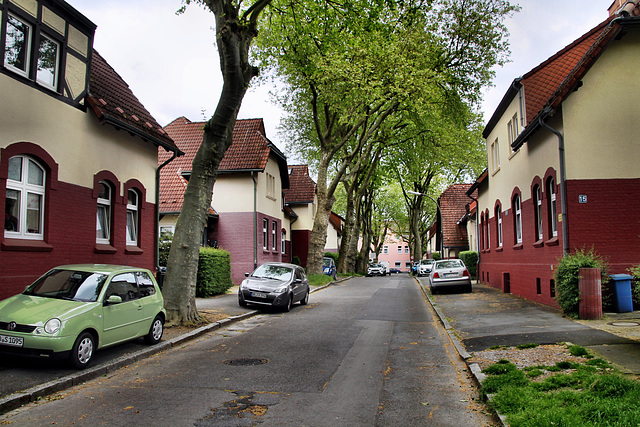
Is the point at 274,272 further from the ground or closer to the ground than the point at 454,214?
closer to the ground

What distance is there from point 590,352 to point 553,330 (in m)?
2.51

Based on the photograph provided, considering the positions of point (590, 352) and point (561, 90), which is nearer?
point (590, 352)

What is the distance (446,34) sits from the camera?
26.1 meters

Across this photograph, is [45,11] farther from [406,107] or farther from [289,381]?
[406,107]

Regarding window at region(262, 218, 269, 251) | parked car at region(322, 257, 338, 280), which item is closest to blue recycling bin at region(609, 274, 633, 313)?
window at region(262, 218, 269, 251)

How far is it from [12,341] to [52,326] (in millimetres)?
561

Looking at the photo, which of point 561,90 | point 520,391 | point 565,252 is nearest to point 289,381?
point 520,391

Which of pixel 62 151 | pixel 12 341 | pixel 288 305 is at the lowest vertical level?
pixel 288 305

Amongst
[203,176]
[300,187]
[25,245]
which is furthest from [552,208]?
[300,187]

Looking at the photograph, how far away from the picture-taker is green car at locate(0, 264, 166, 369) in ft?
23.9

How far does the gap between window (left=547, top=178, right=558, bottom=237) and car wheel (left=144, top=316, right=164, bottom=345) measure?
11.3m

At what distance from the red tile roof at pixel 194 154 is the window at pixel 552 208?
15852 millimetres

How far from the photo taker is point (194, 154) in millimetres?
29438

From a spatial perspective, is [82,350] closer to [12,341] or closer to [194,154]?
[12,341]
